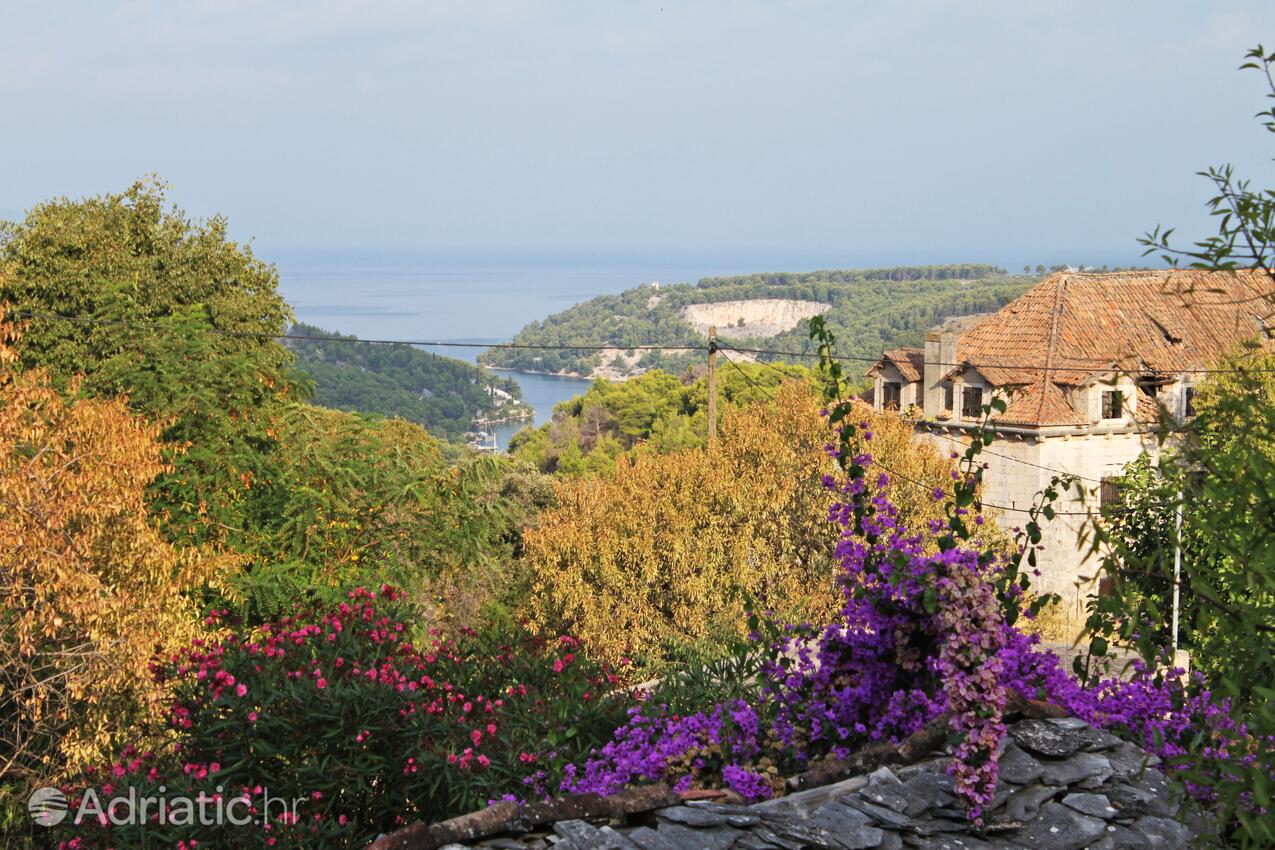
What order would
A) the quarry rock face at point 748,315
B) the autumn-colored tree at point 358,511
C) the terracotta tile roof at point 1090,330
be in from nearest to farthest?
the autumn-colored tree at point 358,511 < the terracotta tile roof at point 1090,330 < the quarry rock face at point 748,315

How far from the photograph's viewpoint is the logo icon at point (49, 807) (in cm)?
792

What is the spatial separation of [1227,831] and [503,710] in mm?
3823

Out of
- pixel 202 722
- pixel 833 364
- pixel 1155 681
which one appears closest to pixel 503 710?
pixel 202 722

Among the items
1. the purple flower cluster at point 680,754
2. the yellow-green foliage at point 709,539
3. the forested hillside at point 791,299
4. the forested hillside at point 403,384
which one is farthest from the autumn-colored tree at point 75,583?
the forested hillside at point 791,299

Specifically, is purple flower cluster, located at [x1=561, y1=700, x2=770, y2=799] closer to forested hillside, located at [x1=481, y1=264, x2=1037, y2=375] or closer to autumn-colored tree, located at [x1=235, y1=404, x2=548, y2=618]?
autumn-colored tree, located at [x1=235, y1=404, x2=548, y2=618]

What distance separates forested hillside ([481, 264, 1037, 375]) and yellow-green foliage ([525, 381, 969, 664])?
60.2m

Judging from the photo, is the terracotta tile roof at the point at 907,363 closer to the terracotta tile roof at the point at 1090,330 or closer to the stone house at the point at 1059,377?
the stone house at the point at 1059,377

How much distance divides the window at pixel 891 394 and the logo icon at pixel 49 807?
3240 centimetres

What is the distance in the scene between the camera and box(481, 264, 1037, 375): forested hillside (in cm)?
10575

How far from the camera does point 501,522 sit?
15.8 metres

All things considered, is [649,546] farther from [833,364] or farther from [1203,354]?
[1203,354]

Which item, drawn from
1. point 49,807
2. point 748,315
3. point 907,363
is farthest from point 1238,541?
point 748,315

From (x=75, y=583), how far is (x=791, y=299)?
164009 mm

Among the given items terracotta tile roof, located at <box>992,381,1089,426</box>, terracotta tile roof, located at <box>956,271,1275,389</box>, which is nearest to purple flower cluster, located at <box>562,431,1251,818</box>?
terracotta tile roof, located at <box>992,381,1089,426</box>
